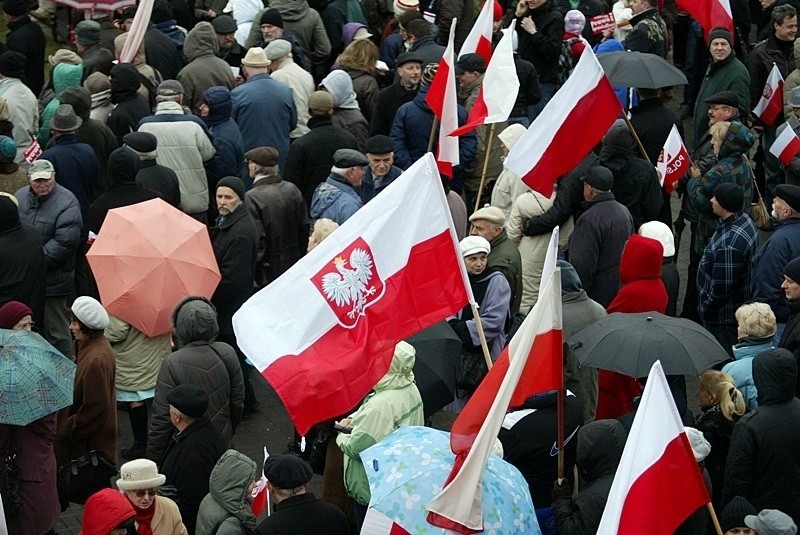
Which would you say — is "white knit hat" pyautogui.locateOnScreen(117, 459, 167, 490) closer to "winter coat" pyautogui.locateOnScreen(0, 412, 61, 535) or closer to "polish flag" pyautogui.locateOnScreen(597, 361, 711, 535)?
"winter coat" pyautogui.locateOnScreen(0, 412, 61, 535)

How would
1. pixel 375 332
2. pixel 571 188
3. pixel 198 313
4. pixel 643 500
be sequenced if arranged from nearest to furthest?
pixel 643 500 → pixel 375 332 → pixel 198 313 → pixel 571 188

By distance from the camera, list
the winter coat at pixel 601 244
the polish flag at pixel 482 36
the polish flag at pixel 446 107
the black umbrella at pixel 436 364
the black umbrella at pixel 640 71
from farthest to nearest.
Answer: the polish flag at pixel 482 36 → the black umbrella at pixel 640 71 → the polish flag at pixel 446 107 → the winter coat at pixel 601 244 → the black umbrella at pixel 436 364

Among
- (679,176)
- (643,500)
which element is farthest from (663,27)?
(643,500)

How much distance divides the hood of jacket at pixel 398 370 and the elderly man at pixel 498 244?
195 cm

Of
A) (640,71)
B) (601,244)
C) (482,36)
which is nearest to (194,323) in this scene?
(601,244)

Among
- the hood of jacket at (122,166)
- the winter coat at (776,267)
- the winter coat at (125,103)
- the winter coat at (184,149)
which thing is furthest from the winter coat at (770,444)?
the winter coat at (125,103)

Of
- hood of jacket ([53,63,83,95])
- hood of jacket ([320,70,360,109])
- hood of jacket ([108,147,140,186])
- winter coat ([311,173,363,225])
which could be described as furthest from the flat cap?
hood of jacket ([53,63,83,95])

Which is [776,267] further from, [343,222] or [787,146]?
[343,222]

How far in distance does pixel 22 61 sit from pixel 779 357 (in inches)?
284

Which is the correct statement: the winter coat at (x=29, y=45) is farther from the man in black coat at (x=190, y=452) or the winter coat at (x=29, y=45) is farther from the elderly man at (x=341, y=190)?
the man in black coat at (x=190, y=452)

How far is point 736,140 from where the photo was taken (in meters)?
10.8

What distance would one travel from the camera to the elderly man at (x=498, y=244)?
9680 millimetres

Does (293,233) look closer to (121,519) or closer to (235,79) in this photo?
(235,79)

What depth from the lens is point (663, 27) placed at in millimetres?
14602
